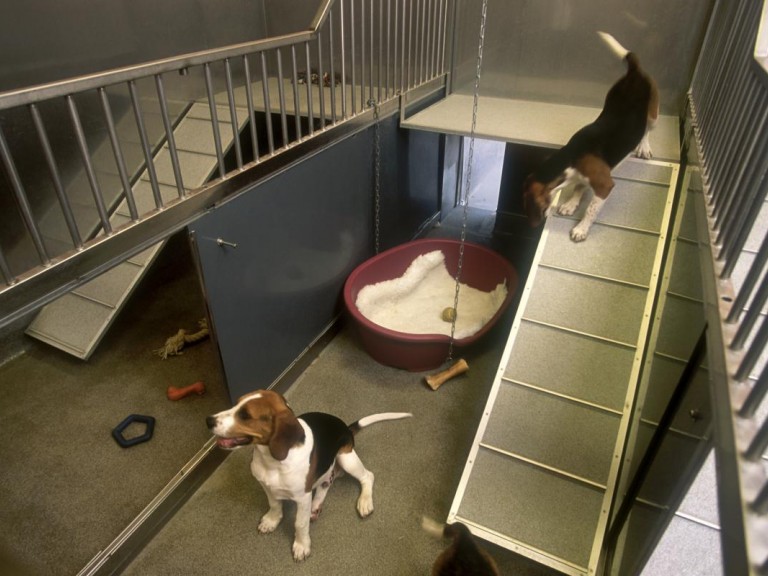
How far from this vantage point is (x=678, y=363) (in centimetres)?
131

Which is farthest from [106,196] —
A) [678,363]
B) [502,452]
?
[678,363]

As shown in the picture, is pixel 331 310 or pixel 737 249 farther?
pixel 331 310

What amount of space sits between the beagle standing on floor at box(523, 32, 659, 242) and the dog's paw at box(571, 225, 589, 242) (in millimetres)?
87

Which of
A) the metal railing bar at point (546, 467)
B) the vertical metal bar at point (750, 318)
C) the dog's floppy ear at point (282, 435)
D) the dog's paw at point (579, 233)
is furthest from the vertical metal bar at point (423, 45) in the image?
the vertical metal bar at point (750, 318)

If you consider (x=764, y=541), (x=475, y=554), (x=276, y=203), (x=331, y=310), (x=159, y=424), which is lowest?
(x=159, y=424)

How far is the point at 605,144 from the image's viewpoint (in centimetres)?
207

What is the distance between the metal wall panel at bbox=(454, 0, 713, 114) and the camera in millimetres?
2744

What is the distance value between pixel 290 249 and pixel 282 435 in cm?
92

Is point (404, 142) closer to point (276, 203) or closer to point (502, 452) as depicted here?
point (276, 203)

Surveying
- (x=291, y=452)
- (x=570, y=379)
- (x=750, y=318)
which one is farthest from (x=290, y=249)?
Answer: (x=750, y=318)

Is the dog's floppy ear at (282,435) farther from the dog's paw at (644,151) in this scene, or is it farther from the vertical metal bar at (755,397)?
the dog's paw at (644,151)

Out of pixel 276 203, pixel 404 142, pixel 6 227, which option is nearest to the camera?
pixel 276 203

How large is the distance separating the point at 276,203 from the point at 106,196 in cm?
119

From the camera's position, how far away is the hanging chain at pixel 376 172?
8.06 ft
